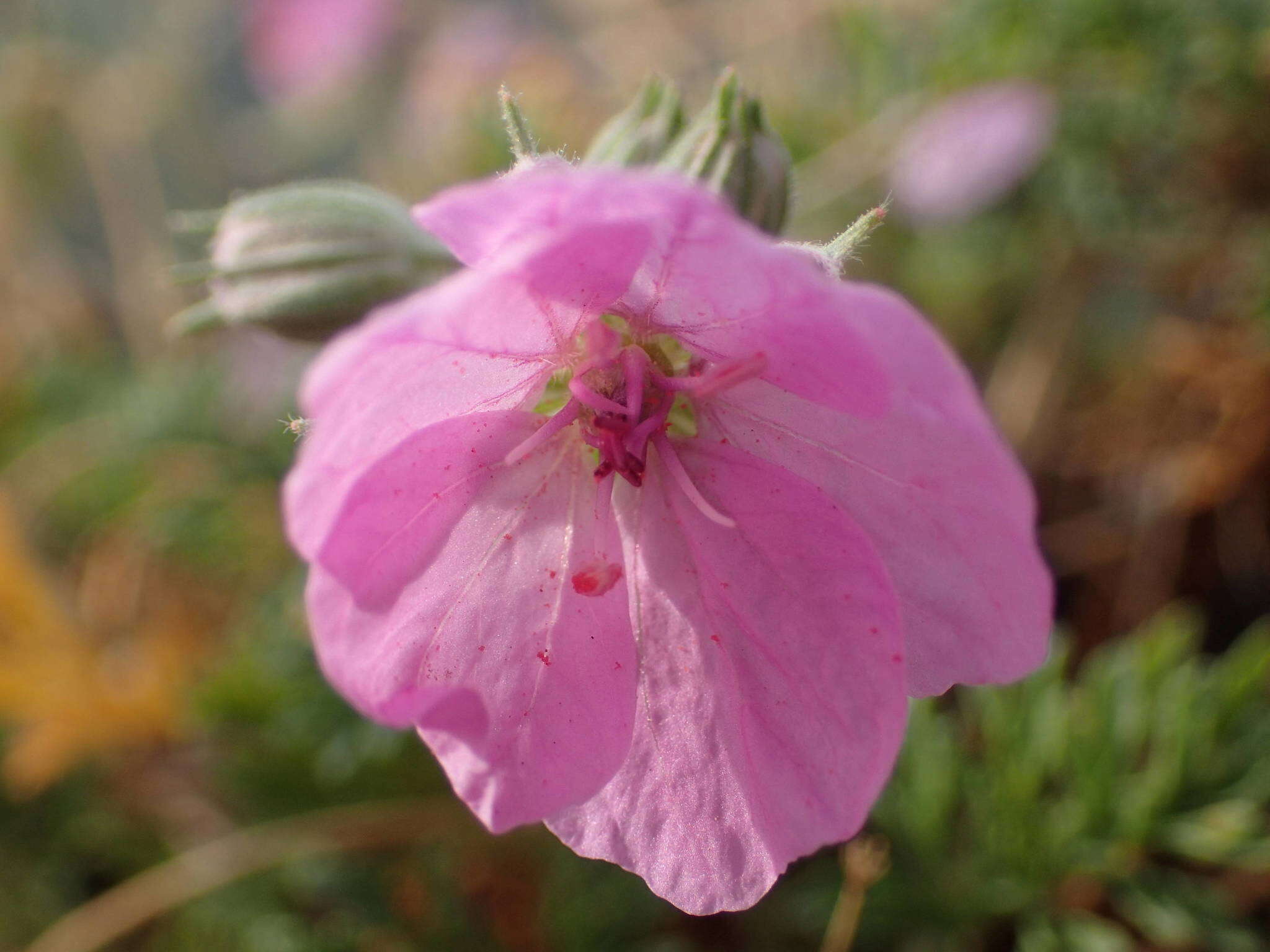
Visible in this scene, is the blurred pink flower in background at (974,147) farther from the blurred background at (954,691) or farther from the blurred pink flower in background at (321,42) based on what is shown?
the blurred pink flower in background at (321,42)

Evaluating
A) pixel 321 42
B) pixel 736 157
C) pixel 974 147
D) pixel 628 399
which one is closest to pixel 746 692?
pixel 628 399

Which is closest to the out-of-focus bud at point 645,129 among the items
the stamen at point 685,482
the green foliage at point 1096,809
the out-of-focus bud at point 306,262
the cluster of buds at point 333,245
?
the cluster of buds at point 333,245

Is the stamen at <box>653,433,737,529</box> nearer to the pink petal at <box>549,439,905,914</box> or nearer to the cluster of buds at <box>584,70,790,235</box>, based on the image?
the pink petal at <box>549,439,905,914</box>

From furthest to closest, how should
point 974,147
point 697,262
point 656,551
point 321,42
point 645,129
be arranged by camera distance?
1. point 321,42
2. point 974,147
3. point 645,129
4. point 656,551
5. point 697,262

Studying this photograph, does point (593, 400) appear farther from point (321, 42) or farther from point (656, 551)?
point (321, 42)

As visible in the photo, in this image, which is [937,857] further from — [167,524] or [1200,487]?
[167,524]

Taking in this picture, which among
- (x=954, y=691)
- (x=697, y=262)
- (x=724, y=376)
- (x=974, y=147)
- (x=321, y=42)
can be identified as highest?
(x=697, y=262)
